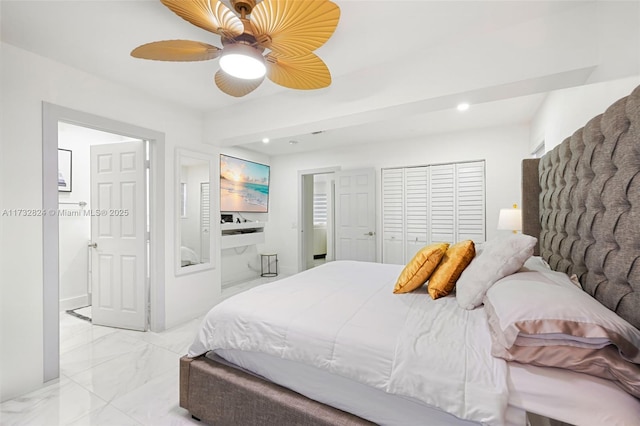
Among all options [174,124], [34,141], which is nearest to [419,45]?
[174,124]

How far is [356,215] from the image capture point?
16.1 ft

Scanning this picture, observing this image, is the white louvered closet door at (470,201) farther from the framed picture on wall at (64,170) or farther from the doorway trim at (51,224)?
the framed picture on wall at (64,170)

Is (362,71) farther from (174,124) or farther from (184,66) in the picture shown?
(174,124)

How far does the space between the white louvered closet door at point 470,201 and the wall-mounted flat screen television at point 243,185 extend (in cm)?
346

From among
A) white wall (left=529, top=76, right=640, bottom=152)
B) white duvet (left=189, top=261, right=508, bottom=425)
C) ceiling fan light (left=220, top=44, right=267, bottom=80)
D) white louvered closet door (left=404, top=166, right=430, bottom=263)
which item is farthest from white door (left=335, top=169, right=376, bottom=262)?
ceiling fan light (left=220, top=44, right=267, bottom=80)

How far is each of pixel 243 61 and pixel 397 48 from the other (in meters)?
1.21

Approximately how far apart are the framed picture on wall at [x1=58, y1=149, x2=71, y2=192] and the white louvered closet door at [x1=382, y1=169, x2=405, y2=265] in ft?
14.9

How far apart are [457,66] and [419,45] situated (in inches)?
12.6

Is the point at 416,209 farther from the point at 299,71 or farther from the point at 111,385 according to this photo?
the point at 111,385

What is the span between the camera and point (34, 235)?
212 cm

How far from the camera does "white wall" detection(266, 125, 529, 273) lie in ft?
12.9

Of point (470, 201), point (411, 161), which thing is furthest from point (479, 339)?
point (411, 161)

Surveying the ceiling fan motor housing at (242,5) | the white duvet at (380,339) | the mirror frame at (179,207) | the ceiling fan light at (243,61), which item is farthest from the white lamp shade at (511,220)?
the mirror frame at (179,207)

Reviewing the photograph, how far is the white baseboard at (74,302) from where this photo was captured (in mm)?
3646
